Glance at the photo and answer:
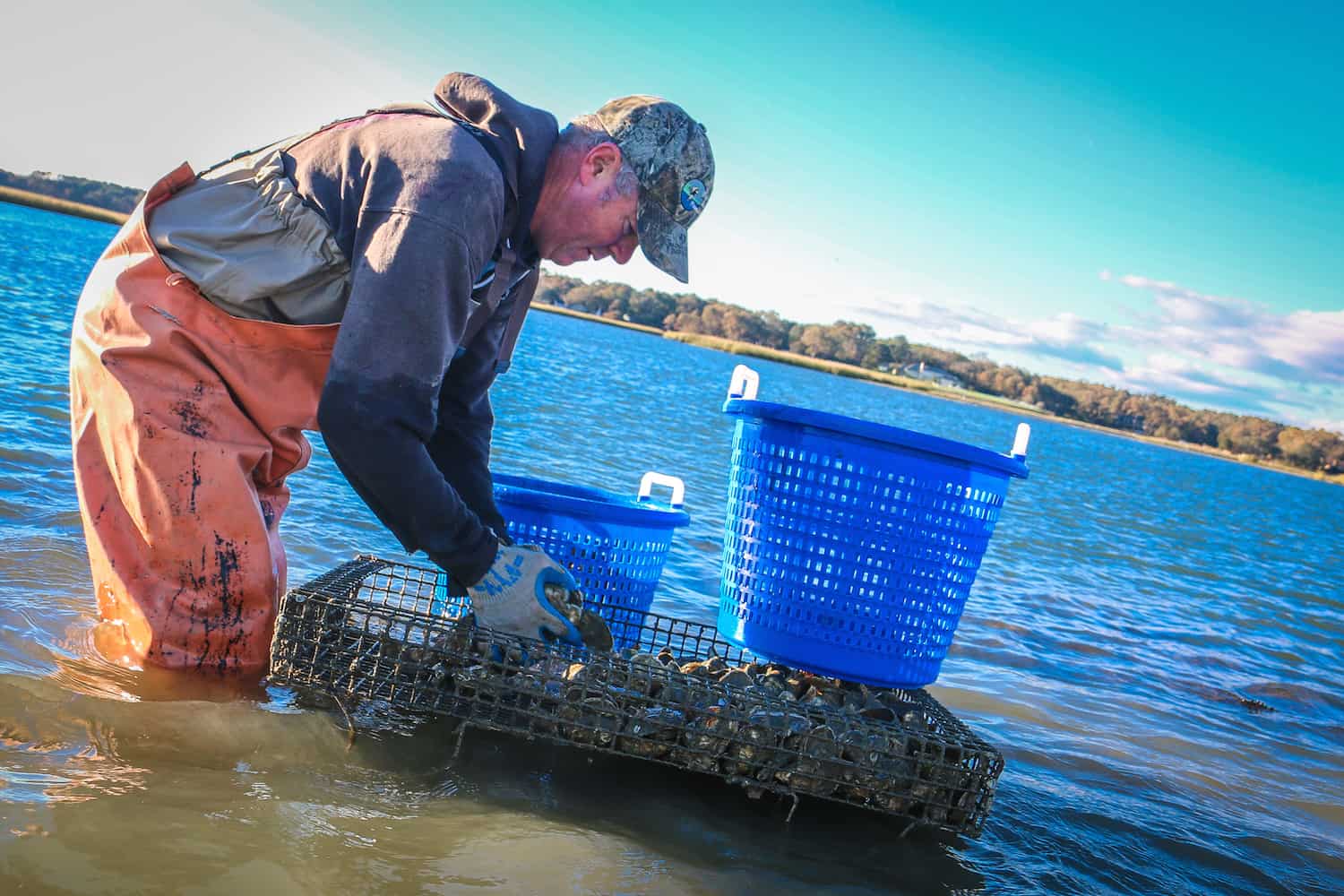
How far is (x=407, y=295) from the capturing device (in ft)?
7.32

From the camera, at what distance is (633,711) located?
2.71m

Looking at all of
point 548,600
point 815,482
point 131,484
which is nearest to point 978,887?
point 815,482

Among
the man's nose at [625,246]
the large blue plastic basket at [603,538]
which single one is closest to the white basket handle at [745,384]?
the large blue plastic basket at [603,538]

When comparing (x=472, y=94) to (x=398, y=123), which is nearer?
(x=398, y=123)

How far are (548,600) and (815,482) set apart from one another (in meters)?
0.95

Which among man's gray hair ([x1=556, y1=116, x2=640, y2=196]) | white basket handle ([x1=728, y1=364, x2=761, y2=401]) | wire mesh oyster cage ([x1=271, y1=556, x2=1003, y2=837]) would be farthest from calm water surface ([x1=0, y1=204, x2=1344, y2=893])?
man's gray hair ([x1=556, y1=116, x2=640, y2=196])

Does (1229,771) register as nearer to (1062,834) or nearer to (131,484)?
(1062,834)

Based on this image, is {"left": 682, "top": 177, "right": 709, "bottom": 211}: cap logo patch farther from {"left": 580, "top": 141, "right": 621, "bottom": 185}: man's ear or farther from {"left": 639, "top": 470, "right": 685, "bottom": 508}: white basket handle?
{"left": 639, "top": 470, "right": 685, "bottom": 508}: white basket handle

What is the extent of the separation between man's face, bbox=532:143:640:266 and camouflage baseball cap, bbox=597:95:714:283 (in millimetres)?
45

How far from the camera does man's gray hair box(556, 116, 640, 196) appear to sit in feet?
8.73

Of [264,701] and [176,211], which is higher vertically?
[176,211]

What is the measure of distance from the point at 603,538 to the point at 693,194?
127 centimetres

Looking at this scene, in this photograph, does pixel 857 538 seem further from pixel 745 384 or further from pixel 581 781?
pixel 581 781

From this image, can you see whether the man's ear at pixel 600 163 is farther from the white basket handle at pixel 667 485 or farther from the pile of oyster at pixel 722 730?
the white basket handle at pixel 667 485
